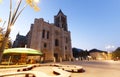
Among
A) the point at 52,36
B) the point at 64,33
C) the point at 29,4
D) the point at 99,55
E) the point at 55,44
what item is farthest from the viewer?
the point at 99,55

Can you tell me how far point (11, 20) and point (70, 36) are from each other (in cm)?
4157

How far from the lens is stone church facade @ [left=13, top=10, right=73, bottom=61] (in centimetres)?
3328

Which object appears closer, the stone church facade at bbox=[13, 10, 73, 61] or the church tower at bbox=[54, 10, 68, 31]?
the stone church facade at bbox=[13, 10, 73, 61]

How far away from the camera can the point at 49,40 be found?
3638cm

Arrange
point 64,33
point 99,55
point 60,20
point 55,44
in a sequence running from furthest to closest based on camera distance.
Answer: point 99,55, point 60,20, point 64,33, point 55,44

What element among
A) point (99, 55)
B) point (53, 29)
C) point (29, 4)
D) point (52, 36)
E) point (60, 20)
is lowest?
point (99, 55)

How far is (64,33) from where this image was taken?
43906 millimetres

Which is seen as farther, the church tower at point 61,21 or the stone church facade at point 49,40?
the church tower at point 61,21

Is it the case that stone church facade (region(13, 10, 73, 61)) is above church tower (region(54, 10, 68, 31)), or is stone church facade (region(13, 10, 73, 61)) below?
below

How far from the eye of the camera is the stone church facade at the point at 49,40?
3328 centimetres

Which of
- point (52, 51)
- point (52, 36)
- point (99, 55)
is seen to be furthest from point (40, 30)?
point (99, 55)

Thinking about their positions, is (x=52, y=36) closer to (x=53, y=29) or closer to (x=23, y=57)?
(x=53, y=29)

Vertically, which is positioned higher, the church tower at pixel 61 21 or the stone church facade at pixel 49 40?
the church tower at pixel 61 21

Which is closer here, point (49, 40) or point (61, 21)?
point (49, 40)
